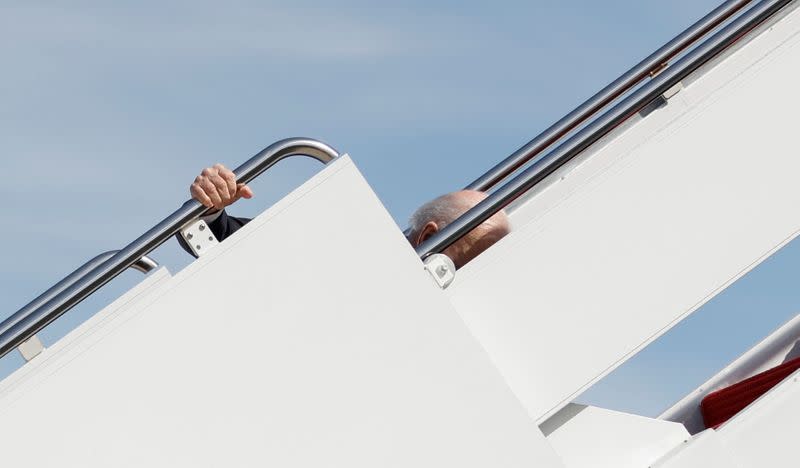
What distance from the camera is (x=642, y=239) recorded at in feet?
8.66

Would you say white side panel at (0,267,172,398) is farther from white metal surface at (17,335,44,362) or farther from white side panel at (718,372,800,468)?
white side panel at (718,372,800,468)

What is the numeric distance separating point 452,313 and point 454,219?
1.90 feet

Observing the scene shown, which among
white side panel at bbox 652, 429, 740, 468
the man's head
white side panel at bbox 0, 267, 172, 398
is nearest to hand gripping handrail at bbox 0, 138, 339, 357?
white side panel at bbox 0, 267, 172, 398

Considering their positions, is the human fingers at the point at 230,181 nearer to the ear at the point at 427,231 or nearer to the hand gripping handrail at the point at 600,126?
the hand gripping handrail at the point at 600,126

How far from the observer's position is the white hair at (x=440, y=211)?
304 centimetres

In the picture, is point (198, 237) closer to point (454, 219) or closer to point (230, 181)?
point (230, 181)

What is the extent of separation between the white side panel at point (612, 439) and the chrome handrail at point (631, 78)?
0.76 meters

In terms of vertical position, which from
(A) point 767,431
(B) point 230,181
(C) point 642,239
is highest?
(B) point 230,181

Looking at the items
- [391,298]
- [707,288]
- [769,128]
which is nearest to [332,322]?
[391,298]

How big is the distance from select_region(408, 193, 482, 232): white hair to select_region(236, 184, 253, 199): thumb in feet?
1.83

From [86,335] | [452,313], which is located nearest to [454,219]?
[452,313]

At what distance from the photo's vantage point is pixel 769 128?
274 centimetres

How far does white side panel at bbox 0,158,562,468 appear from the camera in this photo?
2355mm

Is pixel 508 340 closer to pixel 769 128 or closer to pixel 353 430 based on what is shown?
pixel 353 430
